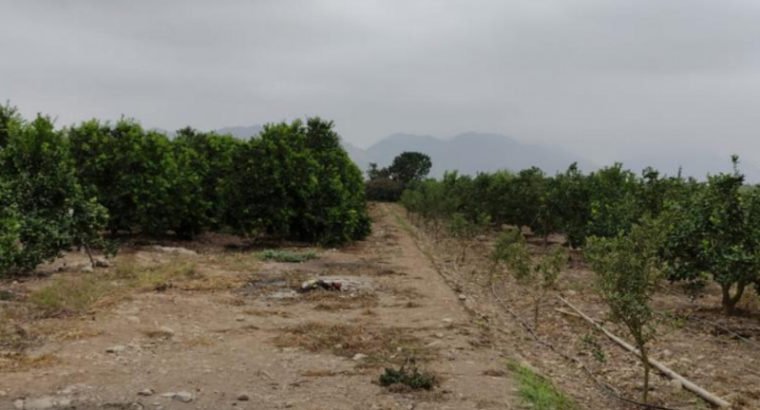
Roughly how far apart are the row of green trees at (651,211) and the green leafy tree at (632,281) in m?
0.18

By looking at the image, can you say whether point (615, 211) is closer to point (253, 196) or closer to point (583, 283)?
point (583, 283)

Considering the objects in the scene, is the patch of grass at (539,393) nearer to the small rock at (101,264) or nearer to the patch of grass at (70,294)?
the patch of grass at (70,294)

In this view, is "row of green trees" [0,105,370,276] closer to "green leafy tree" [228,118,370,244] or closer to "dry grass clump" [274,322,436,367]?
"green leafy tree" [228,118,370,244]

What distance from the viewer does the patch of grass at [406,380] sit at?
22.7ft

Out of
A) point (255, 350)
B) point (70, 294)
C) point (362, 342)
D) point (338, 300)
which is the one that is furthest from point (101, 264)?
point (362, 342)

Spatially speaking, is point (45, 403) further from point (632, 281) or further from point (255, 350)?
point (632, 281)

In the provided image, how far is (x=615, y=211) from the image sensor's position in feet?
59.0

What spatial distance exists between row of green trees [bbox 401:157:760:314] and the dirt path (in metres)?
2.64

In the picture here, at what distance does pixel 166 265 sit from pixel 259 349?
325 inches

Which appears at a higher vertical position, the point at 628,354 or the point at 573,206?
the point at 573,206

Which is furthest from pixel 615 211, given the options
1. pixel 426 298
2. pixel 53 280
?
pixel 53 280

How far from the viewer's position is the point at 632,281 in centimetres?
694

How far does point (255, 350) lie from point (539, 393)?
382 cm

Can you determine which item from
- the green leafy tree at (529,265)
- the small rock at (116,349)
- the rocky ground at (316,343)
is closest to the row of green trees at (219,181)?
the rocky ground at (316,343)
